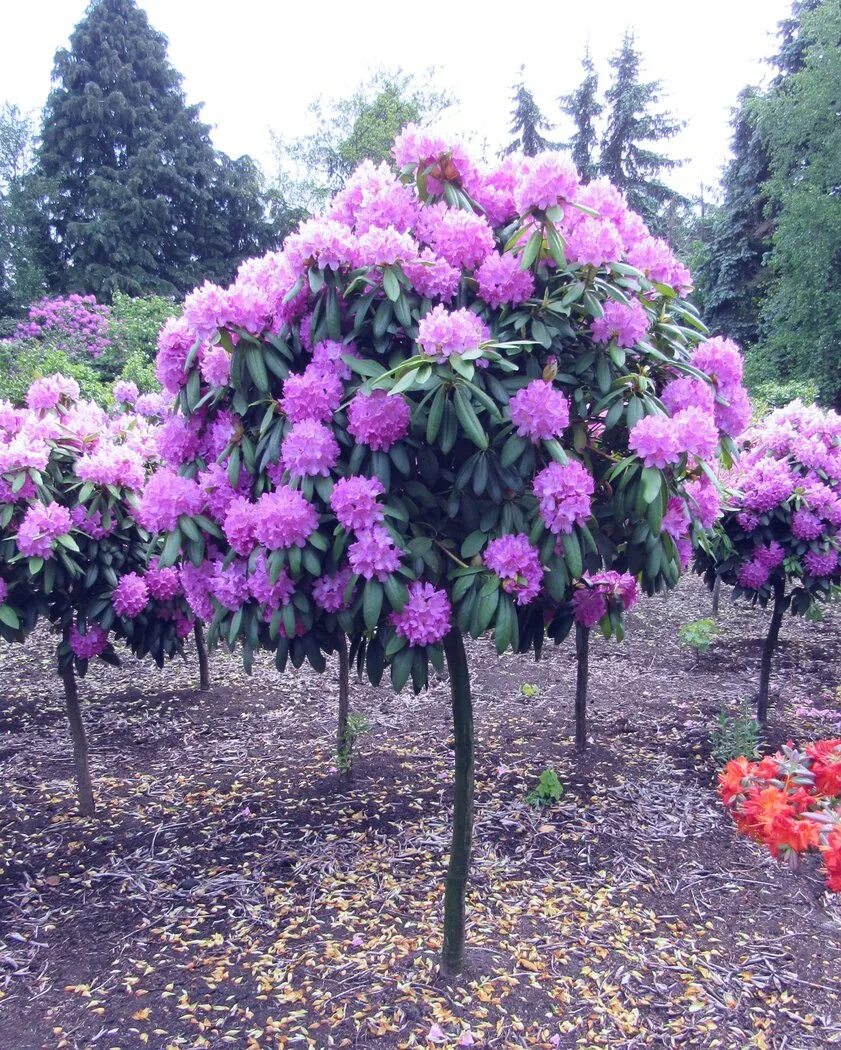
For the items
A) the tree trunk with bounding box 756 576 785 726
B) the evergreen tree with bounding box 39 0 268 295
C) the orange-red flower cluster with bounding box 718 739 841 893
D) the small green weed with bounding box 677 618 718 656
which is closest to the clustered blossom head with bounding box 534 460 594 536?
the orange-red flower cluster with bounding box 718 739 841 893

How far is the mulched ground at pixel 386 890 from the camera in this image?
2.21m

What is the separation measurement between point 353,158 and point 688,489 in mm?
21633

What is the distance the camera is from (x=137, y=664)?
18.5 ft

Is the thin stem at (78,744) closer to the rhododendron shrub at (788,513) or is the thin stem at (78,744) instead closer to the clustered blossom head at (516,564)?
the clustered blossom head at (516,564)

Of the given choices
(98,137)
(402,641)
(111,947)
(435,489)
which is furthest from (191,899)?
(98,137)

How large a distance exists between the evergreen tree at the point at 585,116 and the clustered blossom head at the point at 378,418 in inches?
876

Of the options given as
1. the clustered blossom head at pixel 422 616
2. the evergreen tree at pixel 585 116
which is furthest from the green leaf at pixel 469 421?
the evergreen tree at pixel 585 116

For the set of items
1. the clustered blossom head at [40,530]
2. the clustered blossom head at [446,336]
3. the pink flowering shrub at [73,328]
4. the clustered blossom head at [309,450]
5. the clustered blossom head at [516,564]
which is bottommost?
the clustered blossom head at [516,564]

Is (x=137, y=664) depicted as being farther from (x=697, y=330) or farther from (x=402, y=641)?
(x=697, y=330)

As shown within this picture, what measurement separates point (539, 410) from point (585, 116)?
23.5 m

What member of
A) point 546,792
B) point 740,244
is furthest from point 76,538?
point 740,244

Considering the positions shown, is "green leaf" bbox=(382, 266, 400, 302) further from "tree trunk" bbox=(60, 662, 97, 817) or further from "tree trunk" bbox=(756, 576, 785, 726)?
"tree trunk" bbox=(756, 576, 785, 726)

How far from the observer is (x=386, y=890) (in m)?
2.80

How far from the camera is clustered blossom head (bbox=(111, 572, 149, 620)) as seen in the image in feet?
9.44
